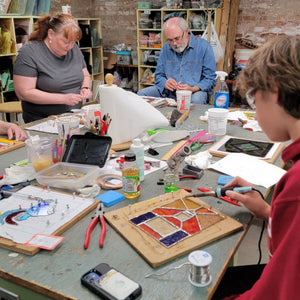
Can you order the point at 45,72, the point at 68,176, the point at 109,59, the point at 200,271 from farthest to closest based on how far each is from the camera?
the point at 109,59 → the point at 45,72 → the point at 68,176 → the point at 200,271

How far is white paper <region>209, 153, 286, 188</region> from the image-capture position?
1.34 m

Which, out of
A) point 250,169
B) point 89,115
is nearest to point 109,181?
point 250,169

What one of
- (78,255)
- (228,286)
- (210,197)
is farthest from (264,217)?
(78,255)

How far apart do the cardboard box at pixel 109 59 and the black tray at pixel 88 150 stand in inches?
184

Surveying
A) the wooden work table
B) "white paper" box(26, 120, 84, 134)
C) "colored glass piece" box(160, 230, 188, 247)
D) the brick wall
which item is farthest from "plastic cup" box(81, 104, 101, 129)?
the brick wall

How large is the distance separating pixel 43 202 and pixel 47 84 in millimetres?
1721

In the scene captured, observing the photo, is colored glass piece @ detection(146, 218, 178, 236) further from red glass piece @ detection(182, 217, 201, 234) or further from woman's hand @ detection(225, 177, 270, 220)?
woman's hand @ detection(225, 177, 270, 220)

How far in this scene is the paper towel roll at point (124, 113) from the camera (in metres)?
1.69

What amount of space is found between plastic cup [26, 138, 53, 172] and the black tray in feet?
0.24

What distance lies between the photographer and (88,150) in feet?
4.75

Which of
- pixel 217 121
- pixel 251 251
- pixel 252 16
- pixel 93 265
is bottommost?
pixel 251 251

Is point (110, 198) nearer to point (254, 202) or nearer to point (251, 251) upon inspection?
point (254, 202)

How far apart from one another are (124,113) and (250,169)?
70 centimetres

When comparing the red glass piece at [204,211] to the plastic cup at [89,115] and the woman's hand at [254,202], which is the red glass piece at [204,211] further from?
the plastic cup at [89,115]
